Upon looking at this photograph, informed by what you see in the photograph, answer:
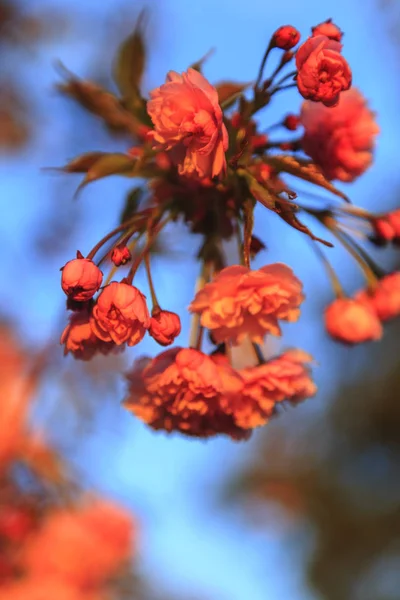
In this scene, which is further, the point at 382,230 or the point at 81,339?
the point at 382,230

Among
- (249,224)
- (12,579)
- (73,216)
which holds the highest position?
(73,216)

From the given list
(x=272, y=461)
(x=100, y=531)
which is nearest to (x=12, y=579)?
(x=100, y=531)

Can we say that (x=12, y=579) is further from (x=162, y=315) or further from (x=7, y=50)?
(x=7, y=50)

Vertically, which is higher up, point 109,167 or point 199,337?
point 109,167

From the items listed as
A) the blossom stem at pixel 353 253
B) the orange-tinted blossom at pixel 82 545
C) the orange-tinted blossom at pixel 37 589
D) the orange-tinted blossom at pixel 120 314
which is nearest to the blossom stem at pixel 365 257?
the blossom stem at pixel 353 253

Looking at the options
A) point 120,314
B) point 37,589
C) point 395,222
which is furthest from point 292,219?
point 37,589

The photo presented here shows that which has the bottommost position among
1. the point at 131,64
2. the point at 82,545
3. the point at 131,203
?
the point at 131,203

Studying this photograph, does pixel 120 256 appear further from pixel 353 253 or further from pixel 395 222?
pixel 395 222
